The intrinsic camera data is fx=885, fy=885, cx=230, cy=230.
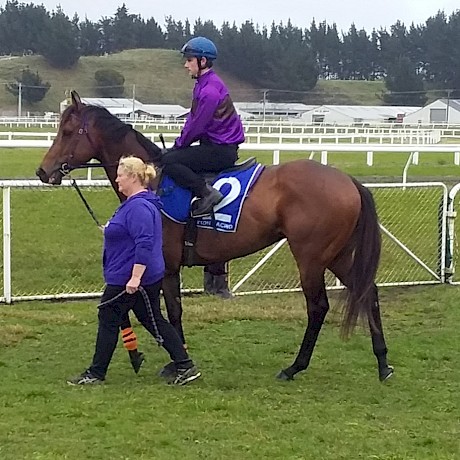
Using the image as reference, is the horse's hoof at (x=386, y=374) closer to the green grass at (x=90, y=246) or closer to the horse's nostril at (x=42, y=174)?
the horse's nostril at (x=42, y=174)

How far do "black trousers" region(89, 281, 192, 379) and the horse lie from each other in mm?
504

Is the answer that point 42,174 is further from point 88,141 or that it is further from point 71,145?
point 88,141

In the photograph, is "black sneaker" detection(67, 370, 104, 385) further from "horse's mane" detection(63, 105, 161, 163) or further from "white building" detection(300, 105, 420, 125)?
"white building" detection(300, 105, 420, 125)

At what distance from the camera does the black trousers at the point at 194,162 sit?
6.49 meters

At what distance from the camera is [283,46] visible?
10119 cm

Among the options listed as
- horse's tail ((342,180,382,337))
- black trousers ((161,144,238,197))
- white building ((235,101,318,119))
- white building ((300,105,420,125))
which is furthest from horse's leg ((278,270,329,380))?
white building ((235,101,318,119))

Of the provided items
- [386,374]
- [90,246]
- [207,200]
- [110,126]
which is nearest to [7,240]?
[110,126]

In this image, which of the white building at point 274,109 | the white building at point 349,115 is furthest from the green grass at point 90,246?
the white building at point 274,109

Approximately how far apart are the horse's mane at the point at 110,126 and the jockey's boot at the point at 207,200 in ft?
2.05

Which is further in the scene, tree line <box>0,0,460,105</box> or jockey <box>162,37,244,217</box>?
tree line <box>0,0,460,105</box>

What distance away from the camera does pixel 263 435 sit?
4973 mm

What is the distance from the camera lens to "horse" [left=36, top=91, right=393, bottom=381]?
21.2 feet

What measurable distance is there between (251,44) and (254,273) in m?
91.3

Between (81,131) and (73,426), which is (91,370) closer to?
(73,426)
